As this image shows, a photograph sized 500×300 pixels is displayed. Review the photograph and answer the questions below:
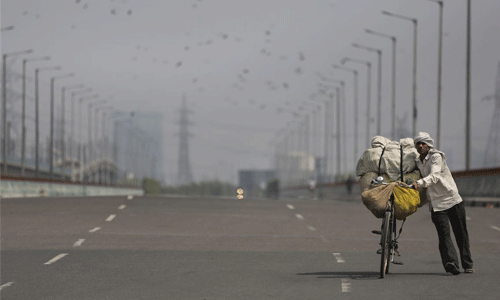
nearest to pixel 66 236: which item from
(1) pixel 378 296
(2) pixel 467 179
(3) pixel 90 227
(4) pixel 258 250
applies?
(3) pixel 90 227

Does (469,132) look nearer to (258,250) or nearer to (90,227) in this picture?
(90,227)

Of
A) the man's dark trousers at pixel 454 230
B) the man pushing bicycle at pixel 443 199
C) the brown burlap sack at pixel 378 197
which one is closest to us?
the brown burlap sack at pixel 378 197

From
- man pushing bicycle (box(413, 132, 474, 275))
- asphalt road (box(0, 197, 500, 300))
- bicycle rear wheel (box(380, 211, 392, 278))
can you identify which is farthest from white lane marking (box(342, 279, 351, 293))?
man pushing bicycle (box(413, 132, 474, 275))

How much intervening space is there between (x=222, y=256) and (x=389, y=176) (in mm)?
4933

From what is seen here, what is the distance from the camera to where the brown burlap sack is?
13.4m

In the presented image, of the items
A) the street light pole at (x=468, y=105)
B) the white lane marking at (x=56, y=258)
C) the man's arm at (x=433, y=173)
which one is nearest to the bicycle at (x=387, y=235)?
the man's arm at (x=433, y=173)

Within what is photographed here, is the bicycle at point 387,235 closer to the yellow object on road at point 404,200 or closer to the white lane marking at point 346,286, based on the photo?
the yellow object on road at point 404,200

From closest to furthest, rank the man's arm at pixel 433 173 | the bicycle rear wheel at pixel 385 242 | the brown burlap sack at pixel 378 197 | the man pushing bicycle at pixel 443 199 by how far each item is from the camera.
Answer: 1. the bicycle rear wheel at pixel 385 242
2. the brown burlap sack at pixel 378 197
3. the man's arm at pixel 433 173
4. the man pushing bicycle at pixel 443 199

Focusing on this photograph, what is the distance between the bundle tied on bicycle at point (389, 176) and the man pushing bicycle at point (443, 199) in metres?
0.14

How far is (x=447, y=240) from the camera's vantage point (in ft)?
46.5

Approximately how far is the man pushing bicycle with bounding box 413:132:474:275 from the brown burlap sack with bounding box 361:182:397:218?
1.09 ft

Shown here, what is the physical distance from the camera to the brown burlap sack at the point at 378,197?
44.1 ft

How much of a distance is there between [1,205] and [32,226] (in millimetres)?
9951

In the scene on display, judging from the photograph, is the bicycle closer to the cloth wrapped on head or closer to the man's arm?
the man's arm
